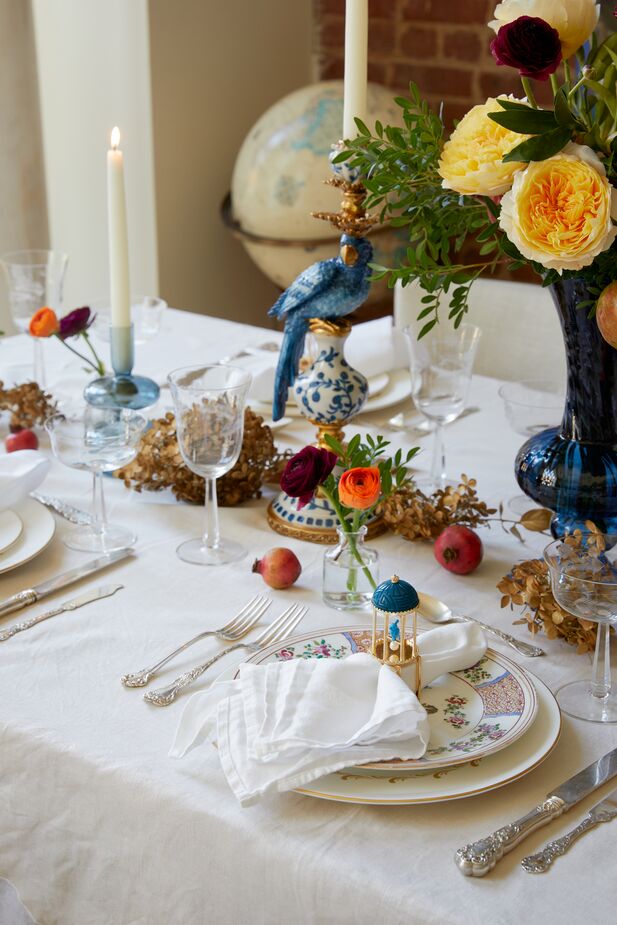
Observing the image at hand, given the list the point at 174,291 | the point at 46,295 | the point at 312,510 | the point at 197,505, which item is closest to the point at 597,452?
the point at 312,510

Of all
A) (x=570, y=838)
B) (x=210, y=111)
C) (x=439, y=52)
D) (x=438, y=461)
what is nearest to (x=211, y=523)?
(x=438, y=461)

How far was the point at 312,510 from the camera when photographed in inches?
45.5

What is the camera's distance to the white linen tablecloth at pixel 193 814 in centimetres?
65

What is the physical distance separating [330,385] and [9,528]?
37 cm

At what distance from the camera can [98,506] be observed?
1.13 metres

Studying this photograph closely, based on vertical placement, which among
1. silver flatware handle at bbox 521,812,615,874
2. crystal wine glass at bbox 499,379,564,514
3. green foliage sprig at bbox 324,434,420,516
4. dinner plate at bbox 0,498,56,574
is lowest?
dinner plate at bbox 0,498,56,574

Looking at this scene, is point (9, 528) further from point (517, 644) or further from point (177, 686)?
point (517, 644)

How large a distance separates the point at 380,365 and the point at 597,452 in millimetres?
624

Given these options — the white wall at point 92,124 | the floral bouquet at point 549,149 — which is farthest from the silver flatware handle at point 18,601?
the white wall at point 92,124

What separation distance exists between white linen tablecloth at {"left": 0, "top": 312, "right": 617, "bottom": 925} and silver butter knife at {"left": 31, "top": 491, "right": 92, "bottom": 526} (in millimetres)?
97

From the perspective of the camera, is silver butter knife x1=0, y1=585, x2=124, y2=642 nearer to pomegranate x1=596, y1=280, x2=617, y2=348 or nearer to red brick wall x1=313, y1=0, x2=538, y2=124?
pomegranate x1=596, y1=280, x2=617, y2=348

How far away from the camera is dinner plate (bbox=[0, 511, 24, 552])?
1.07 meters

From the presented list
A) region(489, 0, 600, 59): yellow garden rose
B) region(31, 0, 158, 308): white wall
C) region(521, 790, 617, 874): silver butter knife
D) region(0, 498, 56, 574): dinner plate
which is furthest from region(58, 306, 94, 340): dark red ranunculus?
region(31, 0, 158, 308): white wall

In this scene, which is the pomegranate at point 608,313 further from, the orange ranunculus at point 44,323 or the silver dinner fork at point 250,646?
the orange ranunculus at point 44,323
